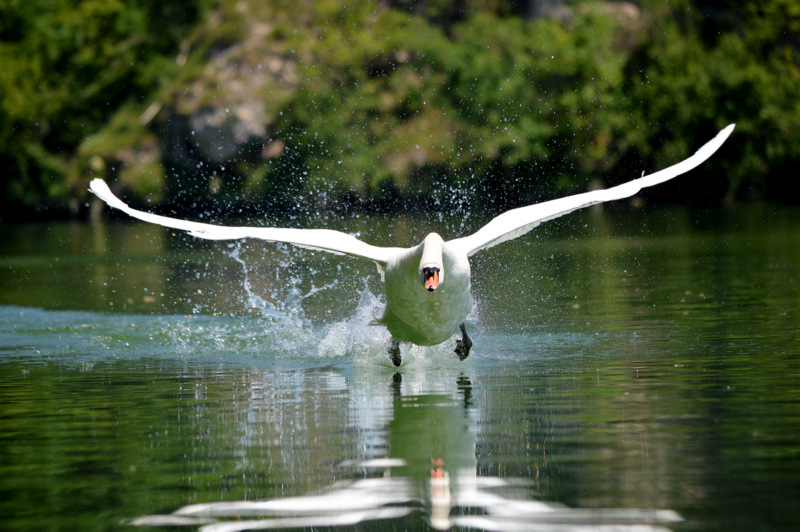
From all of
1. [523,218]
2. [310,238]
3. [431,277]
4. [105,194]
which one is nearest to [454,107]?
[105,194]

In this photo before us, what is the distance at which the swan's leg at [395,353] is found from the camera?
41.3 ft

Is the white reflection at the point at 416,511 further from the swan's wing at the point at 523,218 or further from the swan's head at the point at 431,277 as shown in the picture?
the swan's wing at the point at 523,218

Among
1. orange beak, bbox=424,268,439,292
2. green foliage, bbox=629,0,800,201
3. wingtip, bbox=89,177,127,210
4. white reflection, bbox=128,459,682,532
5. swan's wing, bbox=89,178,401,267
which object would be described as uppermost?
green foliage, bbox=629,0,800,201

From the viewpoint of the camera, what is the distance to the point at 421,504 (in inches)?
269

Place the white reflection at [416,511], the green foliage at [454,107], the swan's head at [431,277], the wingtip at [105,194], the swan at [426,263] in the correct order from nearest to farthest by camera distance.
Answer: the white reflection at [416,511], the swan's head at [431,277], the swan at [426,263], the wingtip at [105,194], the green foliage at [454,107]

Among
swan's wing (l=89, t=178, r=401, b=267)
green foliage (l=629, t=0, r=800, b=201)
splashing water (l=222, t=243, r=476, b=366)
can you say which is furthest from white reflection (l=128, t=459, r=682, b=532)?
green foliage (l=629, t=0, r=800, b=201)

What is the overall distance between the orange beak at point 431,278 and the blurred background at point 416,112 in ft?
131

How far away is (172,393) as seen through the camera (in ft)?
35.9

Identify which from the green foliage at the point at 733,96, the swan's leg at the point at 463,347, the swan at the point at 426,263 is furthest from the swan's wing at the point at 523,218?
the green foliage at the point at 733,96

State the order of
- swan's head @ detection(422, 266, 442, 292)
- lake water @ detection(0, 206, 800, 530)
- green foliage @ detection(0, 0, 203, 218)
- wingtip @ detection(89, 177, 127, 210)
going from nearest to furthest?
lake water @ detection(0, 206, 800, 530) → swan's head @ detection(422, 266, 442, 292) → wingtip @ detection(89, 177, 127, 210) → green foliage @ detection(0, 0, 203, 218)

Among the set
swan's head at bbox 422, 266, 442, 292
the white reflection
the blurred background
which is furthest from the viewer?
the blurred background

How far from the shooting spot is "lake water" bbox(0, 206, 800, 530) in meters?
6.84

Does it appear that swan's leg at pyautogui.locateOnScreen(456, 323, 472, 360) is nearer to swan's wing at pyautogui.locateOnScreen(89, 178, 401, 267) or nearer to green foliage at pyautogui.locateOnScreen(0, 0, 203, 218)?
swan's wing at pyautogui.locateOnScreen(89, 178, 401, 267)

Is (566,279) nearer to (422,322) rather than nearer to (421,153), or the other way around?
(422,322)
